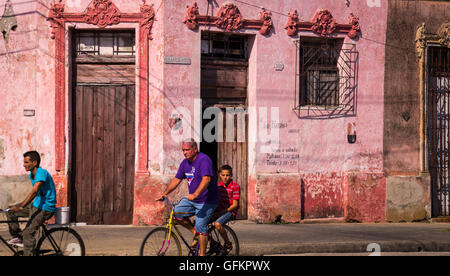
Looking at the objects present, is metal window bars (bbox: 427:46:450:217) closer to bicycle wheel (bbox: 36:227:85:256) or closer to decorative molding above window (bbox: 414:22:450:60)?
decorative molding above window (bbox: 414:22:450:60)

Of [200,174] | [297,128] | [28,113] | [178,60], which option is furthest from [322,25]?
[200,174]

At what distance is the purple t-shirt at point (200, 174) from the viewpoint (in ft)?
24.7

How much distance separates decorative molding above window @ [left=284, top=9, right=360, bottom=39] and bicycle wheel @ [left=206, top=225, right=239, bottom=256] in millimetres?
6473

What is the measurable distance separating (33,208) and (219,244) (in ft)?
8.14

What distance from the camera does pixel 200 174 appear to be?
298 inches

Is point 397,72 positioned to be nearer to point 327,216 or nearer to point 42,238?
point 327,216

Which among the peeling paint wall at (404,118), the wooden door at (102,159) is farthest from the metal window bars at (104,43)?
the peeling paint wall at (404,118)

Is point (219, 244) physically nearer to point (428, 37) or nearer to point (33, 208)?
point (33, 208)

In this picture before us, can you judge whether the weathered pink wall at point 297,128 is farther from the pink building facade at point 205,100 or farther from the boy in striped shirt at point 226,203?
the boy in striped shirt at point 226,203

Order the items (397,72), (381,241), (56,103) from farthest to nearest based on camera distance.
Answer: (397,72)
(56,103)
(381,241)

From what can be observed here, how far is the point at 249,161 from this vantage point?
13.2 meters

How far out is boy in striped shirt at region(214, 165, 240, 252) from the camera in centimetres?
792
